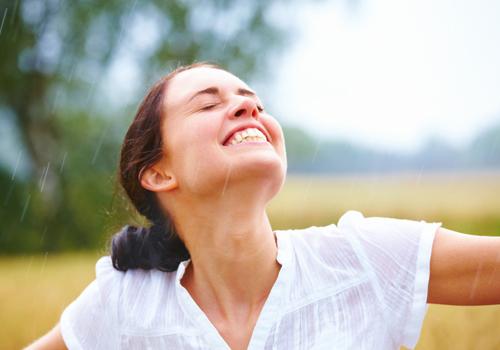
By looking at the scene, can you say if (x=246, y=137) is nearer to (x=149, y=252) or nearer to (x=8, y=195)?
(x=149, y=252)

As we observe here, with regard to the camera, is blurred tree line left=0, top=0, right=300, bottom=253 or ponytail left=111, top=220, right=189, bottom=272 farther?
blurred tree line left=0, top=0, right=300, bottom=253

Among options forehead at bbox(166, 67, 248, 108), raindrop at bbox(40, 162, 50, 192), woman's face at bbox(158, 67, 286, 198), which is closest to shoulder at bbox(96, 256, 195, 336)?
woman's face at bbox(158, 67, 286, 198)

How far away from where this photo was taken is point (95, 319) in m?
2.63

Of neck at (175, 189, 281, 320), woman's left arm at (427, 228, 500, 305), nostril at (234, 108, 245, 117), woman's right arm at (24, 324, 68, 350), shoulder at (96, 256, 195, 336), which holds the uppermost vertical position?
nostril at (234, 108, 245, 117)

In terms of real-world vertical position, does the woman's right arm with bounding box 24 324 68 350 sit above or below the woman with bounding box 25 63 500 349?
below

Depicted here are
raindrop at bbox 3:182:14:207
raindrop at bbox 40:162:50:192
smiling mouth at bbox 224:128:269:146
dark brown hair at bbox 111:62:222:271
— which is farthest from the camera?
raindrop at bbox 40:162:50:192

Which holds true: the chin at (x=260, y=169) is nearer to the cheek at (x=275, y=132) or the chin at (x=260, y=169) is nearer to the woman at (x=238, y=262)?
the woman at (x=238, y=262)

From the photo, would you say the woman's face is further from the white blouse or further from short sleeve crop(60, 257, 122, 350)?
short sleeve crop(60, 257, 122, 350)

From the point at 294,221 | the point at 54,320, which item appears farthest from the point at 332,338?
the point at 294,221

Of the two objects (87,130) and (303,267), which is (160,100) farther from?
(87,130)

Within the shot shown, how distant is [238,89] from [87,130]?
9.93m

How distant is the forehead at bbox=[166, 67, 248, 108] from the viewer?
99.3 inches

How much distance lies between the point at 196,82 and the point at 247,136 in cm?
38

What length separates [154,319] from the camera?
250 cm
